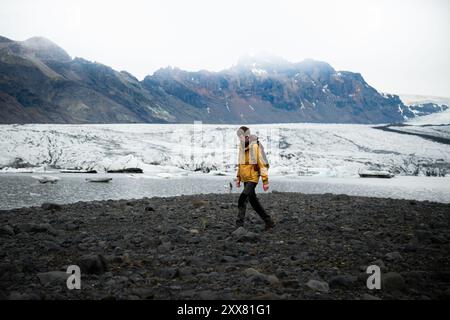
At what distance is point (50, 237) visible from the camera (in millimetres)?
7352

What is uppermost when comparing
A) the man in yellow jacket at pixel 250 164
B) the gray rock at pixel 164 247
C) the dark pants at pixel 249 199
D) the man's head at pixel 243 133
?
the man's head at pixel 243 133

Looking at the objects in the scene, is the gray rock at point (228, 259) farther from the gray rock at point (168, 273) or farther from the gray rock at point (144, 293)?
the gray rock at point (144, 293)

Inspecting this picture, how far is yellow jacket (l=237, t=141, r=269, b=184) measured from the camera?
301 inches

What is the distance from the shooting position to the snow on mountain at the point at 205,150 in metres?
39.5

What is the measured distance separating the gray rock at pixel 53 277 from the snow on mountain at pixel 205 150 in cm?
3176

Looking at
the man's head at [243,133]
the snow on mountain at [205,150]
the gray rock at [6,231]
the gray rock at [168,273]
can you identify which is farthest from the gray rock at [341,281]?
the snow on mountain at [205,150]

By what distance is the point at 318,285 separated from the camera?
4.51 meters

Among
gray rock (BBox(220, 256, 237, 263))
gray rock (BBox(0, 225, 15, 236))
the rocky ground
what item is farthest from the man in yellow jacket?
gray rock (BBox(0, 225, 15, 236))

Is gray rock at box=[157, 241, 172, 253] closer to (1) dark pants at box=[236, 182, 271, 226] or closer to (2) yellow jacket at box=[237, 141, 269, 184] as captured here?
(1) dark pants at box=[236, 182, 271, 226]

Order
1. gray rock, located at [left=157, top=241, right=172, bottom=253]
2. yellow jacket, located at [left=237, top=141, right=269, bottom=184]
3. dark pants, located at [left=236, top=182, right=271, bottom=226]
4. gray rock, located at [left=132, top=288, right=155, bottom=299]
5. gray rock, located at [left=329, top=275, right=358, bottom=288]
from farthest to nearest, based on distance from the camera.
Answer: dark pants, located at [left=236, top=182, right=271, bottom=226], yellow jacket, located at [left=237, top=141, right=269, bottom=184], gray rock, located at [left=157, top=241, right=172, bottom=253], gray rock, located at [left=329, top=275, right=358, bottom=288], gray rock, located at [left=132, top=288, right=155, bottom=299]

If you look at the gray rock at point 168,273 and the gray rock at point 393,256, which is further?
the gray rock at point 393,256

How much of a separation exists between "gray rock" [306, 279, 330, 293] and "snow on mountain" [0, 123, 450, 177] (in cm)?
3246

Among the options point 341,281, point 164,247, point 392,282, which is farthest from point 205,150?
point 392,282
